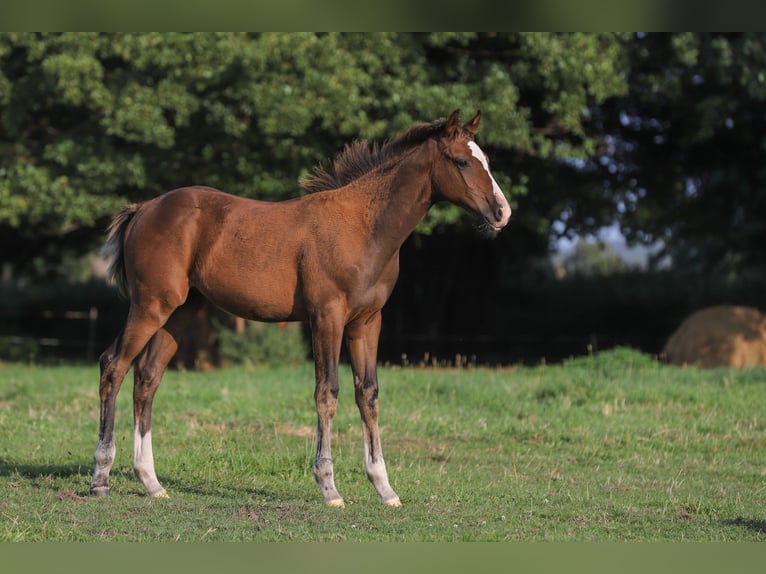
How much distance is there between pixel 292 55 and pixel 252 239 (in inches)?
388

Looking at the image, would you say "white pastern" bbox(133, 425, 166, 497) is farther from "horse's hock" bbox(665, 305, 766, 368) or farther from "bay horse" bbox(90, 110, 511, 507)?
"horse's hock" bbox(665, 305, 766, 368)

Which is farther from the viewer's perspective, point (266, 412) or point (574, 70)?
point (574, 70)

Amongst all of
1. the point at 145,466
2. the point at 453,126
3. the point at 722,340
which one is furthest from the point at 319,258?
the point at 722,340

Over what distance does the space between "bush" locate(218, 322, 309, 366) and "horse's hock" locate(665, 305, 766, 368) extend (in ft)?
23.8

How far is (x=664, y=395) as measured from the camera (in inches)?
521

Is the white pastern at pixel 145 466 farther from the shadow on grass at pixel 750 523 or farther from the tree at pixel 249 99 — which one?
the tree at pixel 249 99

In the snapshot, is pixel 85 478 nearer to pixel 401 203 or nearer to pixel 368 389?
pixel 368 389

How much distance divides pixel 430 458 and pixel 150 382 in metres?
3.29

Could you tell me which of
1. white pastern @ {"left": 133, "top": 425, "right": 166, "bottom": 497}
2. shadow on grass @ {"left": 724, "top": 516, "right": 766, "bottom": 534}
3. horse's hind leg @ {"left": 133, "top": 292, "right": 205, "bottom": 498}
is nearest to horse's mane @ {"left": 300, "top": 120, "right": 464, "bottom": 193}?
horse's hind leg @ {"left": 133, "top": 292, "right": 205, "bottom": 498}

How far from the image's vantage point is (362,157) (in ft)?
27.8

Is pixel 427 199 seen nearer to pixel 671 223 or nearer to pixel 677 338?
pixel 677 338

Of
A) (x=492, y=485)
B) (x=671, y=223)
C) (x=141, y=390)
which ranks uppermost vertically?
(x=671, y=223)

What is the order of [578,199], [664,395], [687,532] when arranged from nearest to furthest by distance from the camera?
[687,532], [664,395], [578,199]

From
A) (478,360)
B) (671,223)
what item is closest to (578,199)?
(671,223)
